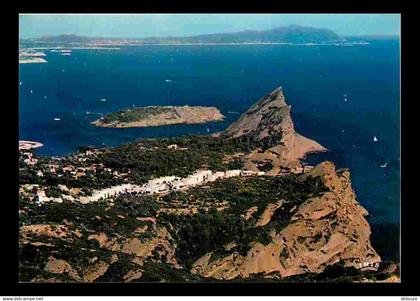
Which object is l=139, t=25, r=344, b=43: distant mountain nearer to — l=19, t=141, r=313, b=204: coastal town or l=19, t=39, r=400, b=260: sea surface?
l=19, t=39, r=400, b=260: sea surface

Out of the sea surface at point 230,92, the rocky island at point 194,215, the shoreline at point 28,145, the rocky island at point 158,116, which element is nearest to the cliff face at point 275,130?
the rocky island at point 194,215

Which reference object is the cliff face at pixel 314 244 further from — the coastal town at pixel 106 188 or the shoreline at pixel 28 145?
the shoreline at pixel 28 145

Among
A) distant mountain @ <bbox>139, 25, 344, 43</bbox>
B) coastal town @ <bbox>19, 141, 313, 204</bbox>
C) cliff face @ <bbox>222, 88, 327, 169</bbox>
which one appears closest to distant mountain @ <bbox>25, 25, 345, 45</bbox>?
distant mountain @ <bbox>139, 25, 344, 43</bbox>

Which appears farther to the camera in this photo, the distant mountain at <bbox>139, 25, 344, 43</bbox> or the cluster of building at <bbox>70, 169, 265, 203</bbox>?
the cluster of building at <bbox>70, 169, 265, 203</bbox>

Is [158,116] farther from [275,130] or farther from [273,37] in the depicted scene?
[273,37]
